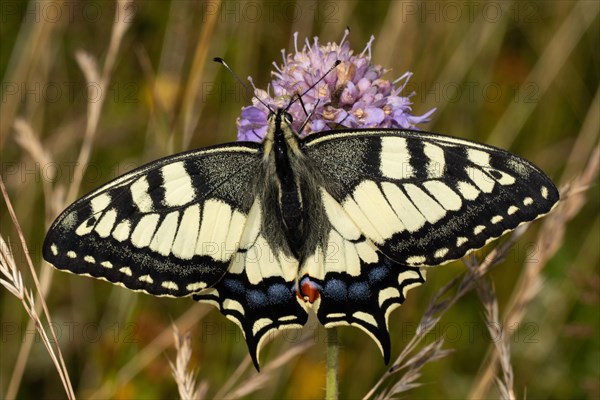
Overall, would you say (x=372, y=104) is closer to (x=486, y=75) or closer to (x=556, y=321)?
(x=556, y=321)

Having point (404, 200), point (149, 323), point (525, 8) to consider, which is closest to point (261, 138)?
point (404, 200)

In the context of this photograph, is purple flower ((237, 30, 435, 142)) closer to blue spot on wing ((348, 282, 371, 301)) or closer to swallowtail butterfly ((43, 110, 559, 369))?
swallowtail butterfly ((43, 110, 559, 369))

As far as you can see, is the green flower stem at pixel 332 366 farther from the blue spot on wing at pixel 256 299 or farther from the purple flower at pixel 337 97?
the purple flower at pixel 337 97

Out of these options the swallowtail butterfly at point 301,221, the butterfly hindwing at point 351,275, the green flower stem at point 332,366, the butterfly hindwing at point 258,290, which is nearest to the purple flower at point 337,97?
the swallowtail butterfly at point 301,221

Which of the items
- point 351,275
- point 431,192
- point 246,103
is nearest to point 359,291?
point 351,275

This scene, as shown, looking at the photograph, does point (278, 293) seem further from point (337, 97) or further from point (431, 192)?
point (337, 97)

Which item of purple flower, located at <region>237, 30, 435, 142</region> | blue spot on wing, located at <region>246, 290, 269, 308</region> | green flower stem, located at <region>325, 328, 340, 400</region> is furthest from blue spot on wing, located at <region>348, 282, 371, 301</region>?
purple flower, located at <region>237, 30, 435, 142</region>
